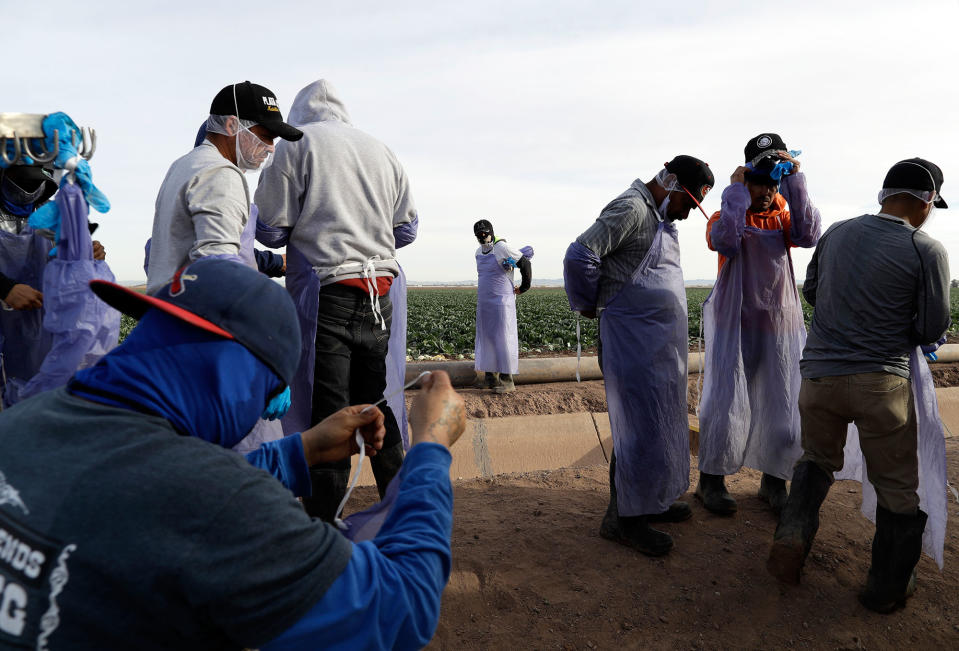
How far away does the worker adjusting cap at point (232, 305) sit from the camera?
111 cm

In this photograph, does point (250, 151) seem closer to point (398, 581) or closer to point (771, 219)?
point (398, 581)

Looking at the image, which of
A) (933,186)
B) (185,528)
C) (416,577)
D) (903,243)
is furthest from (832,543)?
(185,528)

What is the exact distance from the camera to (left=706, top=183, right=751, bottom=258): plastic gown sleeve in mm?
3604

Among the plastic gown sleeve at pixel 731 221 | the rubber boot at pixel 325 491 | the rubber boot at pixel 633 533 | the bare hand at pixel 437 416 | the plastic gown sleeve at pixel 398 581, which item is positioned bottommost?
the rubber boot at pixel 633 533

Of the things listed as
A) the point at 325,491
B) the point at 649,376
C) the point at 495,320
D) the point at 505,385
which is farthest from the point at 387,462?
the point at 495,320

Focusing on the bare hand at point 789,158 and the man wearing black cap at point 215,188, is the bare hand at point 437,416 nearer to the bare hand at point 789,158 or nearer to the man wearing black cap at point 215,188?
the man wearing black cap at point 215,188

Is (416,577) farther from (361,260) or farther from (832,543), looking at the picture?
(832,543)

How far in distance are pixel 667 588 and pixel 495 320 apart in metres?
4.72

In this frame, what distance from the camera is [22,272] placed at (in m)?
3.27

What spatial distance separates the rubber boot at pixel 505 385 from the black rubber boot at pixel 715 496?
10.9 feet

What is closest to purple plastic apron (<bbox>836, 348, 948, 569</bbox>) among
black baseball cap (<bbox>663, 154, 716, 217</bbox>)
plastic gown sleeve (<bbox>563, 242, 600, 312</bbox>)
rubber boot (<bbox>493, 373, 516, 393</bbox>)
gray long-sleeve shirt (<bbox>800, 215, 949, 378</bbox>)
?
gray long-sleeve shirt (<bbox>800, 215, 949, 378</bbox>)

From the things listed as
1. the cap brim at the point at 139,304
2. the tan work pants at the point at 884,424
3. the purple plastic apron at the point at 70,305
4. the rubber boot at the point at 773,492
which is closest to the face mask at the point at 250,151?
the purple plastic apron at the point at 70,305

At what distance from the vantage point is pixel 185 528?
94 centimetres

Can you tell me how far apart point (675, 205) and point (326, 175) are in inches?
68.4
